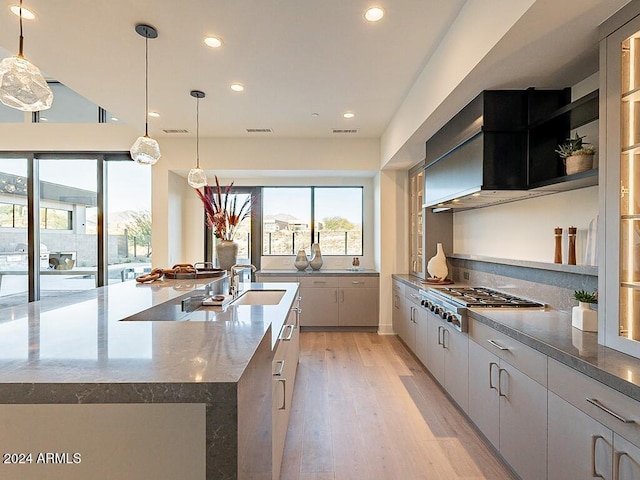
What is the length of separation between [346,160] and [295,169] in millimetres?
777

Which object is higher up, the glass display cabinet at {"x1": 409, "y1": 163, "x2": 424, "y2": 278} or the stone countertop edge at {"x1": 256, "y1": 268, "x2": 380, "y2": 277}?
the glass display cabinet at {"x1": 409, "y1": 163, "x2": 424, "y2": 278}

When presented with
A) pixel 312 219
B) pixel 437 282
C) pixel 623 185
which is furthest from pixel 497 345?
pixel 312 219

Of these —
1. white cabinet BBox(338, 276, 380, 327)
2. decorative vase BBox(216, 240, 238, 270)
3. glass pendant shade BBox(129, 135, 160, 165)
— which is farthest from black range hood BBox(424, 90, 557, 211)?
white cabinet BBox(338, 276, 380, 327)

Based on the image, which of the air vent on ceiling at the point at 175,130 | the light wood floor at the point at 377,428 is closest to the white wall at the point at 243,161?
the air vent on ceiling at the point at 175,130

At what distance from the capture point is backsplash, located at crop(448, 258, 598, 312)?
236 centimetres

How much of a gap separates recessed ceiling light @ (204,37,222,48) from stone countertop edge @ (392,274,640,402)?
2.76 meters

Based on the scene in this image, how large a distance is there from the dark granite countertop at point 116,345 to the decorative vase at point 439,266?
2.77 metres

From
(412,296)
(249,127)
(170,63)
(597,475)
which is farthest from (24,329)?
(249,127)

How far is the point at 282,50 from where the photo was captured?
2.83 meters

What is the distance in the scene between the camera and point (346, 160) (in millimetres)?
5277

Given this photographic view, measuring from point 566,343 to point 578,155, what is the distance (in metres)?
1.16

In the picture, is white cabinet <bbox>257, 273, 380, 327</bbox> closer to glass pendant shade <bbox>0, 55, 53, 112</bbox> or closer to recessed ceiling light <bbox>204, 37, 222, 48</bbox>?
recessed ceiling light <bbox>204, 37, 222, 48</bbox>

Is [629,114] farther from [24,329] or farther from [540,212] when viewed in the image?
[24,329]

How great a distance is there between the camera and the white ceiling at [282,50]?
2.06 metres
